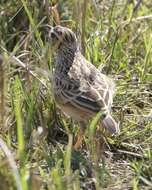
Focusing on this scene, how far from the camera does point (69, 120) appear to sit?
4.83m

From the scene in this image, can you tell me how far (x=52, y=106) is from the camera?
→ 4809 millimetres

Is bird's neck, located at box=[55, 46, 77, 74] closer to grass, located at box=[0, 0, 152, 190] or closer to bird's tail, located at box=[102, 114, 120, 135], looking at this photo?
grass, located at box=[0, 0, 152, 190]

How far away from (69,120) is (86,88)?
0.47 metres

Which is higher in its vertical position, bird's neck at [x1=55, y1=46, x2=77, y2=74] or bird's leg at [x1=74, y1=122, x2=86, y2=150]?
bird's neck at [x1=55, y1=46, x2=77, y2=74]

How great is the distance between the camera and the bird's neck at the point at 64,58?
479 centimetres

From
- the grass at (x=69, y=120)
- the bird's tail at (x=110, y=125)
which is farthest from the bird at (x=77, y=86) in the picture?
the grass at (x=69, y=120)

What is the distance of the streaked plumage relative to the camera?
424 cm

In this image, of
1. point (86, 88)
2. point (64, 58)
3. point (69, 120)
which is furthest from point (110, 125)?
point (64, 58)

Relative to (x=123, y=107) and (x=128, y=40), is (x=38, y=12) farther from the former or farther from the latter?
(x=123, y=107)

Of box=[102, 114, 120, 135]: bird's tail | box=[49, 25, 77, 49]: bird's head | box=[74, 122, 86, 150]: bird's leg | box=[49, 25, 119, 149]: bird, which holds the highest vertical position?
box=[49, 25, 77, 49]: bird's head

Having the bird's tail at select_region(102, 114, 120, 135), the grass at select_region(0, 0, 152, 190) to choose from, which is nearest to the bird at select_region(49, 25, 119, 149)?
the bird's tail at select_region(102, 114, 120, 135)

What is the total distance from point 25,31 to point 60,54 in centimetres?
107

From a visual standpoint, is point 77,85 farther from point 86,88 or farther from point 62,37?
point 62,37

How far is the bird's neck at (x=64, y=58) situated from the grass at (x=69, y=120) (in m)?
0.09
